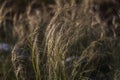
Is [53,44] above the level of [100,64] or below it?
above

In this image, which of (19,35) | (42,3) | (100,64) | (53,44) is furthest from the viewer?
(42,3)

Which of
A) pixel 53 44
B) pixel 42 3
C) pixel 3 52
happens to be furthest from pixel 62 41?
pixel 42 3

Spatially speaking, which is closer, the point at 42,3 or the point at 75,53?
the point at 75,53

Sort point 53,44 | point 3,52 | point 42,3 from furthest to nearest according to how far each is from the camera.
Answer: point 42,3 → point 3,52 → point 53,44

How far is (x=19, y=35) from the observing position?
4.66 meters

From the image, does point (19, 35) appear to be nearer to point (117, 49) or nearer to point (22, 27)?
point (22, 27)

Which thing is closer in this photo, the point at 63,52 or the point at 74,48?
the point at 63,52

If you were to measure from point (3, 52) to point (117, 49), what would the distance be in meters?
1.01

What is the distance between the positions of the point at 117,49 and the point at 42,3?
2087 mm

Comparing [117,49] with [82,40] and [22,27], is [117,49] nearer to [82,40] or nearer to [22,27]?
[82,40]

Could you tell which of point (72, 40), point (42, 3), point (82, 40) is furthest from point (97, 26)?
point (42, 3)

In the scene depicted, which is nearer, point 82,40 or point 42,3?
point 82,40

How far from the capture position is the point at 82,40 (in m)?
3.99

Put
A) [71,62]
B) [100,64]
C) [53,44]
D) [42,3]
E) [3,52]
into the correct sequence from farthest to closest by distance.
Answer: [42,3]
[3,52]
[100,64]
[71,62]
[53,44]
